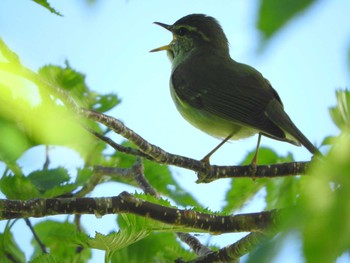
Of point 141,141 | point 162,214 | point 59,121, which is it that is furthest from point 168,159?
point 162,214

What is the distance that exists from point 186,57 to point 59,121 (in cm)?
306

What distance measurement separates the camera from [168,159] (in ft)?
11.0

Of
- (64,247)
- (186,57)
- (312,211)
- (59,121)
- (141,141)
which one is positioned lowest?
(64,247)

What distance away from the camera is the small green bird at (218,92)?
436 cm

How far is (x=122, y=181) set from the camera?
416 centimetres

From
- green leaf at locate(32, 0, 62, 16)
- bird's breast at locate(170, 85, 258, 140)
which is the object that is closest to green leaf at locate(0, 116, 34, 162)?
green leaf at locate(32, 0, 62, 16)

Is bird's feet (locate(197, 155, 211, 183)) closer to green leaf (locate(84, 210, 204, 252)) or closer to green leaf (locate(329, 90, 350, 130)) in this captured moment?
green leaf (locate(329, 90, 350, 130))

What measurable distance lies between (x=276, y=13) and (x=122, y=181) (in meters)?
3.63

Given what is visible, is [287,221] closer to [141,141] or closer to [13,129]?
[141,141]

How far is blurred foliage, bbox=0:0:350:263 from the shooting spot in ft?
Answer: 1.94

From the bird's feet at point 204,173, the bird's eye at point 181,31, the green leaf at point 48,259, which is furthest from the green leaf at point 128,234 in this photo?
the bird's eye at point 181,31

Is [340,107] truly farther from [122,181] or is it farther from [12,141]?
[12,141]

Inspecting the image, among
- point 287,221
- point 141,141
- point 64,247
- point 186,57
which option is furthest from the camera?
point 186,57

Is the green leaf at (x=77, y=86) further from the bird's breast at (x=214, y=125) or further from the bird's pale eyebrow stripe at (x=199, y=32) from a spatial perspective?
the bird's pale eyebrow stripe at (x=199, y=32)
